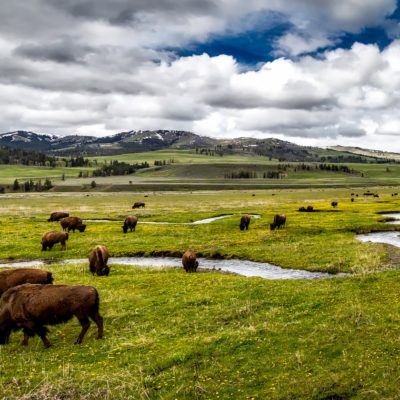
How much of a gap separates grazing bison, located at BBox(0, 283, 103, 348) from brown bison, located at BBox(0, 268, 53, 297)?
17.9ft

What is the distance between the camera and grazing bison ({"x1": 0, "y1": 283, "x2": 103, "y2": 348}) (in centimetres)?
1586

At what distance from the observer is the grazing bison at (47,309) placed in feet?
52.0

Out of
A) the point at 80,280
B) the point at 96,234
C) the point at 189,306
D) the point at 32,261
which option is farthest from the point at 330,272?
the point at 96,234

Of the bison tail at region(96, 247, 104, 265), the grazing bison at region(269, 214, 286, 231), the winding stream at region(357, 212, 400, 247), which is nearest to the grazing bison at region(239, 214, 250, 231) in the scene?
the grazing bison at region(269, 214, 286, 231)

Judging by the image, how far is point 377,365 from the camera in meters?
12.0

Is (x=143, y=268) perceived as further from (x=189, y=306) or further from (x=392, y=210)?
(x=392, y=210)

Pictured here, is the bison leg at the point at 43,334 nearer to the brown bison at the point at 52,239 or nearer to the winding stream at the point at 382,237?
the brown bison at the point at 52,239

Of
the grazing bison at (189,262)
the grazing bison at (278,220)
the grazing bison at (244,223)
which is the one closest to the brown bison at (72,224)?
the grazing bison at (244,223)

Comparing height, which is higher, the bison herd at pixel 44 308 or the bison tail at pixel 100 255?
the bison herd at pixel 44 308

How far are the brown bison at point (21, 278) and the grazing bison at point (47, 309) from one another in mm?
5449

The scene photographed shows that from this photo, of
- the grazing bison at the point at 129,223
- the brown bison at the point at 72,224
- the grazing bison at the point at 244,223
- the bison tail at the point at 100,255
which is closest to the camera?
the bison tail at the point at 100,255

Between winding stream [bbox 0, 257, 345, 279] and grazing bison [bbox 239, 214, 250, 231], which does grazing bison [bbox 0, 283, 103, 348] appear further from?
grazing bison [bbox 239, 214, 250, 231]

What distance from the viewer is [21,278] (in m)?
21.8

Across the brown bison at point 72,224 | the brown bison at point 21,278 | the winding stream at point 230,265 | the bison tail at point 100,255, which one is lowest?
the winding stream at point 230,265
